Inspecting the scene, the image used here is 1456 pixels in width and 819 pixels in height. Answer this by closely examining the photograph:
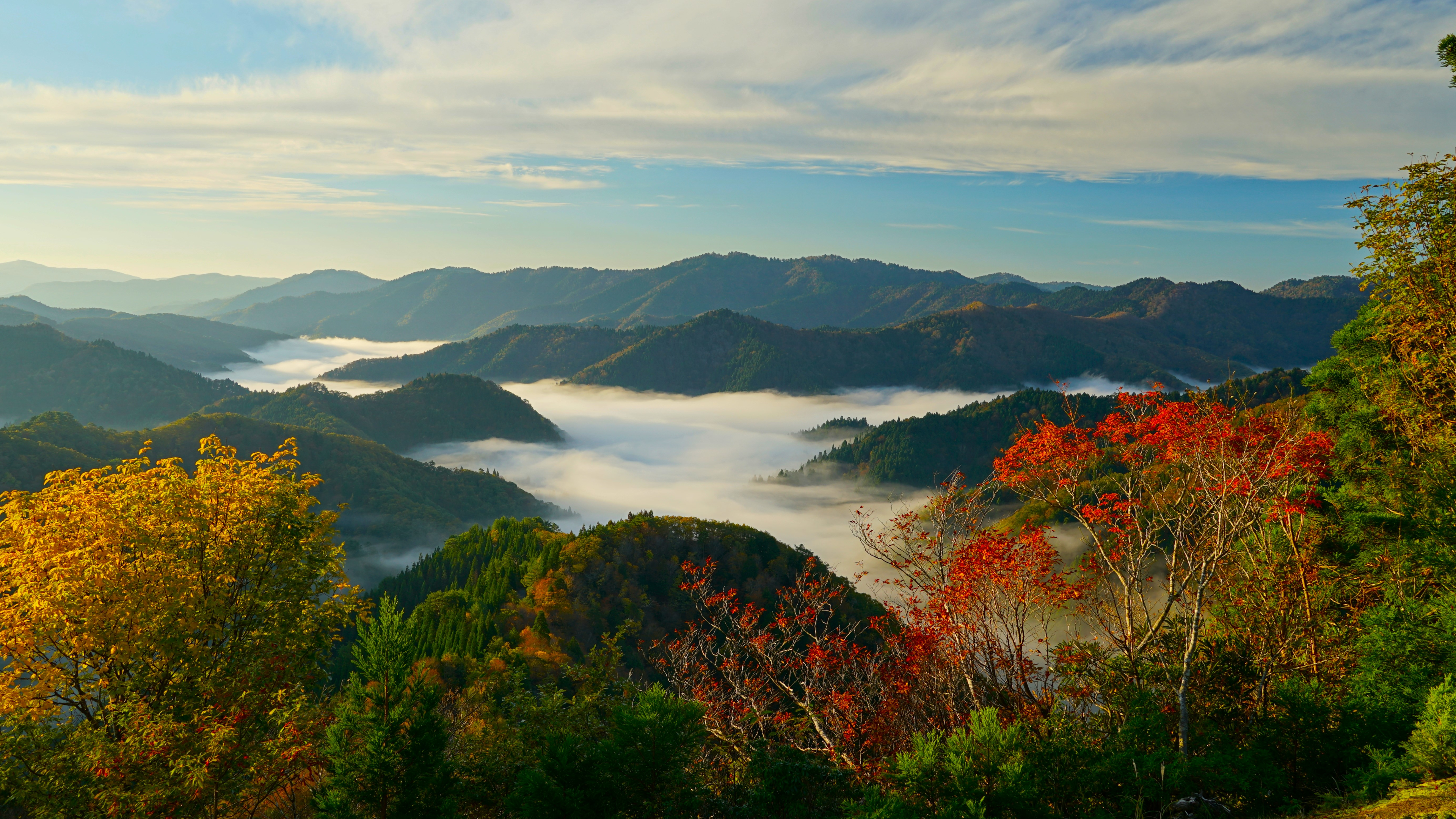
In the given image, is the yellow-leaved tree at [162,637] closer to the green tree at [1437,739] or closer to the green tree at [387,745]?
the green tree at [387,745]

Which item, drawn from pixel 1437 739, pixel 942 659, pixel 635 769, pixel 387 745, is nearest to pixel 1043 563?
pixel 942 659

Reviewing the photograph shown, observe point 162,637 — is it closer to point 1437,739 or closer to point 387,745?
point 387,745

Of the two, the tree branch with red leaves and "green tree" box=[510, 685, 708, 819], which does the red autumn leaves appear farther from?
"green tree" box=[510, 685, 708, 819]

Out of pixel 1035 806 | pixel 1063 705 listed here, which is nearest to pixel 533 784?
pixel 1035 806

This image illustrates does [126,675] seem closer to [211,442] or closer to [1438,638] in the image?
[211,442]

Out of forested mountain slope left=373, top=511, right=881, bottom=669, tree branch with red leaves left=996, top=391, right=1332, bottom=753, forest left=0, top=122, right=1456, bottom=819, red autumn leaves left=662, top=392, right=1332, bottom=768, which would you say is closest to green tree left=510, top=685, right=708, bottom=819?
forest left=0, top=122, right=1456, bottom=819

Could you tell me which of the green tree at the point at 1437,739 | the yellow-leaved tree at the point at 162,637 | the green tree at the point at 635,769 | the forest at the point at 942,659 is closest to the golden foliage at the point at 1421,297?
the forest at the point at 942,659
